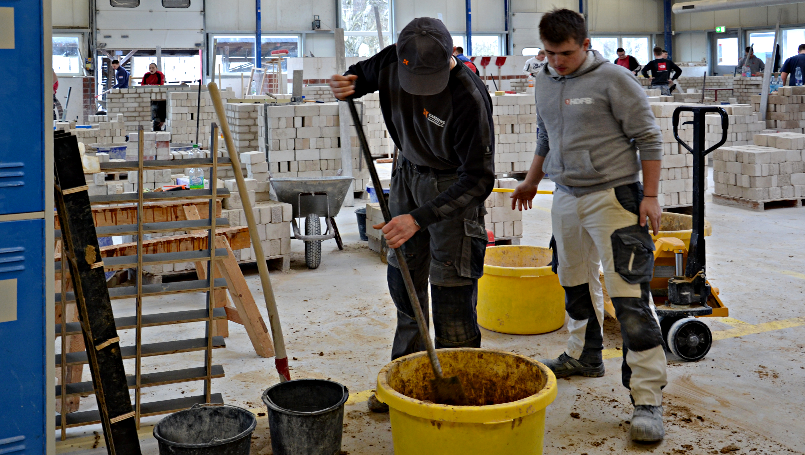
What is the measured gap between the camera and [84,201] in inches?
113

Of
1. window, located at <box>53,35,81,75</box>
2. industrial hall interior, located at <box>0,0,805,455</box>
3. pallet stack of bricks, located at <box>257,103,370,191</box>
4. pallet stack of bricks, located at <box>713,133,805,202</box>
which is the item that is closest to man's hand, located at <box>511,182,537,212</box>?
industrial hall interior, located at <box>0,0,805,455</box>

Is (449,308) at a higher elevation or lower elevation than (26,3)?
lower

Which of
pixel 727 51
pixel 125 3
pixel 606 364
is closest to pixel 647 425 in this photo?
pixel 606 364

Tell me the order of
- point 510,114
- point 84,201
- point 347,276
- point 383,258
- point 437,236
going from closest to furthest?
point 84,201 → point 437,236 → point 347,276 → point 383,258 → point 510,114

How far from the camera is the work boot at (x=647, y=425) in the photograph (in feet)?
11.4

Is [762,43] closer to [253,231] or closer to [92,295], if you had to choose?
[253,231]

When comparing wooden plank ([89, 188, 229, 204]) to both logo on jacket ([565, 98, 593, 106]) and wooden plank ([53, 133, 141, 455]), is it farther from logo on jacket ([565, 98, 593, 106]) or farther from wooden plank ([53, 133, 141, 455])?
logo on jacket ([565, 98, 593, 106])

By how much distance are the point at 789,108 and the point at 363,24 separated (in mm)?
16947

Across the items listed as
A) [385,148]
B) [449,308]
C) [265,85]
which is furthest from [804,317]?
[265,85]

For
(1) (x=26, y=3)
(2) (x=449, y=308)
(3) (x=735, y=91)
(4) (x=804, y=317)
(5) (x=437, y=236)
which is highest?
(3) (x=735, y=91)

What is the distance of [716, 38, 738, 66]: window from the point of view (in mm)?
31828

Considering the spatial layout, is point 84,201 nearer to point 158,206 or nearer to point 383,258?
point 158,206

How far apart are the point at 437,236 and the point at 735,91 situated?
21499mm

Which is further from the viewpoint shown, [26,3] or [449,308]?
[449,308]
